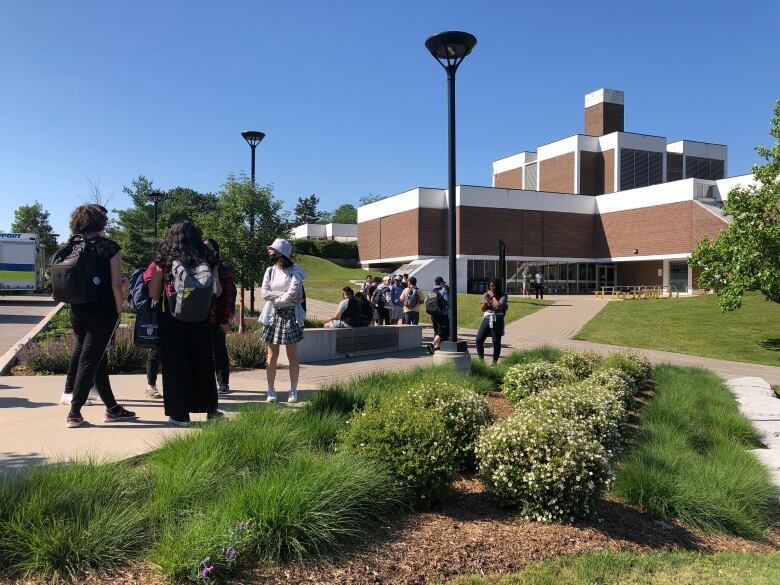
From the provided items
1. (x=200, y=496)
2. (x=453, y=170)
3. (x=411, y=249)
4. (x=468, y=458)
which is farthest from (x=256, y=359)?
(x=411, y=249)

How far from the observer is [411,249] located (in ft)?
171

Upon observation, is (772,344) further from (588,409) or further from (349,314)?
(588,409)

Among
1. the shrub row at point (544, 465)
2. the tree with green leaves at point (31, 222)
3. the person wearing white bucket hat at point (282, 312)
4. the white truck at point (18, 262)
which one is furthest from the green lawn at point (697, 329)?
the tree with green leaves at point (31, 222)

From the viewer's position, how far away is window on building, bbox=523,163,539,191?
63094mm

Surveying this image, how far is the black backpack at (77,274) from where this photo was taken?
4.97 metres

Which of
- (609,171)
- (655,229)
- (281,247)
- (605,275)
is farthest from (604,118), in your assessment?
(281,247)

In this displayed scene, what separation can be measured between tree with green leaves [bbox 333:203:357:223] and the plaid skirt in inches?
5607

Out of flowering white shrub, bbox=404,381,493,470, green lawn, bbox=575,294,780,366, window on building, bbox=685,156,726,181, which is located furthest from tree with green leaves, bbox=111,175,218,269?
Result: window on building, bbox=685,156,726,181

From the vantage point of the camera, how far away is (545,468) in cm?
376

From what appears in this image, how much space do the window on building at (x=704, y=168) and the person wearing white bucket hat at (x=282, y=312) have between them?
63.9 metres

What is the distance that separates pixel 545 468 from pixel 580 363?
15.9ft

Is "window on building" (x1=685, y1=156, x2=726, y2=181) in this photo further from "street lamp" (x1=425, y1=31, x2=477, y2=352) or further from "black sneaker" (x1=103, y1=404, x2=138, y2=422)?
"black sneaker" (x1=103, y1=404, x2=138, y2=422)

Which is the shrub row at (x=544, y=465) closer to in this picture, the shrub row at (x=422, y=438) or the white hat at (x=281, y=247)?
the shrub row at (x=422, y=438)

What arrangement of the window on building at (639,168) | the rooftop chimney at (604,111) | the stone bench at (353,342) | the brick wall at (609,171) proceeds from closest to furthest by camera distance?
1. the stone bench at (353,342)
2. the brick wall at (609,171)
3. the window on building at (639,168)
4. the rooftop chimney at (604,111)
